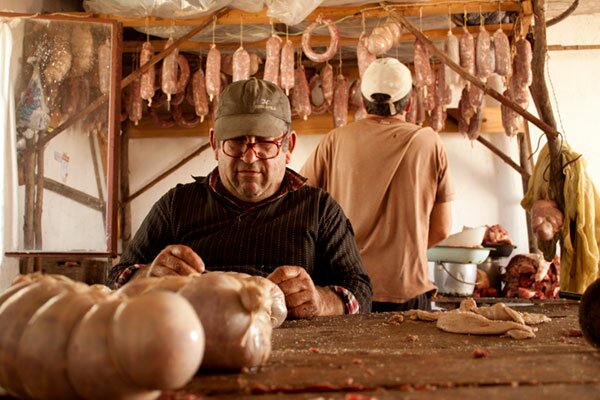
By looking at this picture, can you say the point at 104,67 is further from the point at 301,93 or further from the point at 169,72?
the point at 301,93

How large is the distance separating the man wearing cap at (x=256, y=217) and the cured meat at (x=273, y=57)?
3.12 m

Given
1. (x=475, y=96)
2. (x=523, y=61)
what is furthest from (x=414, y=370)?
(x=475, y=96)

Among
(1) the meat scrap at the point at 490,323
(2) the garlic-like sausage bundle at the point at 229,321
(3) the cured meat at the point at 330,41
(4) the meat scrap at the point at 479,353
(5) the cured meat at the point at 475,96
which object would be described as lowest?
(1) the meat scrap at the point at 490,323

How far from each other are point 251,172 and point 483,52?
3.82 metres

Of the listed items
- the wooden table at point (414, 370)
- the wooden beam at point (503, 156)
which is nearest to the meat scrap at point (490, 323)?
the wooden table at point (414, 370)

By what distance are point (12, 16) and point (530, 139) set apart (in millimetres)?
5842

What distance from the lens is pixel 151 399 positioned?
981 mm

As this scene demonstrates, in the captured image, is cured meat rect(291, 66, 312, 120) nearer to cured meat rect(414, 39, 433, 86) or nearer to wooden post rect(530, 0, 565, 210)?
cured meat rect(414, 39, 433, 86)

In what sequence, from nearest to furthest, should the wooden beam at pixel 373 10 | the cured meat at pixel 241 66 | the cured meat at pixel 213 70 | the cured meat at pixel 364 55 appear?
the wooden beam at pixel 373 10 < the cured meat at pixel 364 55 < the cured meat at pixel 241 66 < the cured meat at pixel 213 70

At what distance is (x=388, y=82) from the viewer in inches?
170

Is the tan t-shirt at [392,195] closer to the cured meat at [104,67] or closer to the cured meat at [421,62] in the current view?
the cured meat at [104,67]

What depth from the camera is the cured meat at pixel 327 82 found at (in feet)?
22.6

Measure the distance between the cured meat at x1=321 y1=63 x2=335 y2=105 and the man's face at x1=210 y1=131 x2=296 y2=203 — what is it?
12.7 feet

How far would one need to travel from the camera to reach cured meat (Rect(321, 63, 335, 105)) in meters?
6.89
